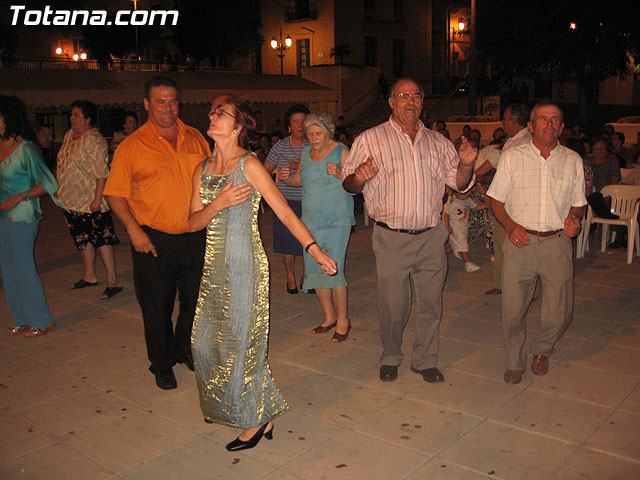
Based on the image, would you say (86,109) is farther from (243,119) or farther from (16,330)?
(243,119)

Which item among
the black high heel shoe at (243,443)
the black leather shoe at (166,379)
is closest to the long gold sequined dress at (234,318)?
the black high heel shoe at (243,443)

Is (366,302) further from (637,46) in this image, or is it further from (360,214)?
(637,46)

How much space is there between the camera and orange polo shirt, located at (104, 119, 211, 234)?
461cm

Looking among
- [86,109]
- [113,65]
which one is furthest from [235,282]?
[113,65]

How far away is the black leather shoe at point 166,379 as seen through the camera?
4.75 metres

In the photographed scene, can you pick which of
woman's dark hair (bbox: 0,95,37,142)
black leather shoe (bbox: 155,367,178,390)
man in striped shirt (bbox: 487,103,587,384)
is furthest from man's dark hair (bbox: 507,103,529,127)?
woman's dark hair (bbox: 0,95,37,142)

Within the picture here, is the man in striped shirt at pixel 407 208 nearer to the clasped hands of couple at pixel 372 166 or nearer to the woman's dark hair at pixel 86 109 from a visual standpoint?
the clasped hands of couple at pixel 372 166

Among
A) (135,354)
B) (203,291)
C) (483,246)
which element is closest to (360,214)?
(483,246)

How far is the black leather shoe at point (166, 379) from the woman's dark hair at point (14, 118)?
2.52 meters

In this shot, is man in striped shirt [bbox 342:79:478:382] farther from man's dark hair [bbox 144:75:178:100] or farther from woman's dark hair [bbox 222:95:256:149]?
man's dark hair [bbox 144:75:178:100]

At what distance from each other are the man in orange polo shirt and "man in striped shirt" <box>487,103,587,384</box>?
216cm

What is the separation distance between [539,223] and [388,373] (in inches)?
58.4

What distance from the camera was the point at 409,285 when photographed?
476 cm

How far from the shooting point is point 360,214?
43.5ft
